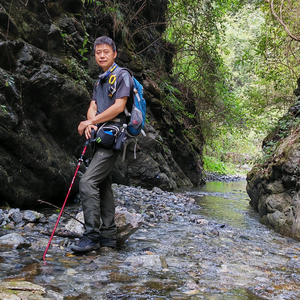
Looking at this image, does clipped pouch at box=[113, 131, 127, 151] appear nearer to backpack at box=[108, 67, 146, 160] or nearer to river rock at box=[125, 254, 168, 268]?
backpack at box=[108, 67, 146, 160]

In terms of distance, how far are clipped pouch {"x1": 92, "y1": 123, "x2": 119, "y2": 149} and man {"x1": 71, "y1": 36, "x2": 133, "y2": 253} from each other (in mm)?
83

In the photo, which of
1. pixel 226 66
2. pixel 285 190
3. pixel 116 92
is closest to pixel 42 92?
pixel 116 92

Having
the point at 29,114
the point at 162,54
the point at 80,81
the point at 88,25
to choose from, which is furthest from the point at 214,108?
the point at 29,114

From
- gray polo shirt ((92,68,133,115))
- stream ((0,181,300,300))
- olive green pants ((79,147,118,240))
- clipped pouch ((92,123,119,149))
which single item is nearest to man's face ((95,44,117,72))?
gray polo shirt ((92,68,133,115))

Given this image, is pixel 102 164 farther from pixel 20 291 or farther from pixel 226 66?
pixel 226 66

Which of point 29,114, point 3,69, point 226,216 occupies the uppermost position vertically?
point 3,69

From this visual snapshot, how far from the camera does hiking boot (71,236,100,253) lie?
3.12m

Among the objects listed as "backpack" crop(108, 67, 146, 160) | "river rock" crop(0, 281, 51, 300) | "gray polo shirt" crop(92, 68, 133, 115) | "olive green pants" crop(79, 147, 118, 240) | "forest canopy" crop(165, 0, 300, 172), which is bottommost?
"river rock" crop(0, 281, 51, 300)

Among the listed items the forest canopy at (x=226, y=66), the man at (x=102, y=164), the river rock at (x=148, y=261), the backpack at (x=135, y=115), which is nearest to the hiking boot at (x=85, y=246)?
the man at (x=102, y=164)

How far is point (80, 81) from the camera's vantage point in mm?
6238

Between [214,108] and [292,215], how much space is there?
10.9 metres

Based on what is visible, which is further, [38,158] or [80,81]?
[80,81]

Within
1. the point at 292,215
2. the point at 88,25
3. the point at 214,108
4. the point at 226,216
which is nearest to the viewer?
the point at 292,215

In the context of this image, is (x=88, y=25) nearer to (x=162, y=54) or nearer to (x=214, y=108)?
(x=162, y=54)
